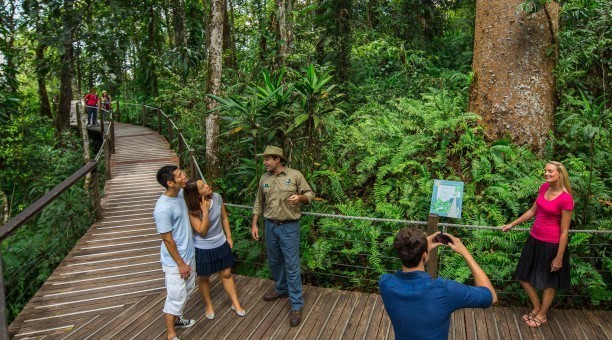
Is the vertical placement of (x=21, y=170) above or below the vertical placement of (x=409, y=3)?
below

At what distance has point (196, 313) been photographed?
171 inches

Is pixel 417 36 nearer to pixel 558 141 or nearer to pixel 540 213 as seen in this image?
pixel 558 141

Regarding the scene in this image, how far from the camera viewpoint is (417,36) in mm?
11094

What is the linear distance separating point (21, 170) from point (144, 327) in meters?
11.7

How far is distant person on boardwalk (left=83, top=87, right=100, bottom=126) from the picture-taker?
51.5 feet

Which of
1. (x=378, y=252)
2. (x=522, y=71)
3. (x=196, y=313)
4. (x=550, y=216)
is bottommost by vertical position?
(x=196, y=313)

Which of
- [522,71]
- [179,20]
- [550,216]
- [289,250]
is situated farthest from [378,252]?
[179,20]

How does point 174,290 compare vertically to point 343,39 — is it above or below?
below

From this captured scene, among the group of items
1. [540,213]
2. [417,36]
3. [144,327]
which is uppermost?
[417,36]

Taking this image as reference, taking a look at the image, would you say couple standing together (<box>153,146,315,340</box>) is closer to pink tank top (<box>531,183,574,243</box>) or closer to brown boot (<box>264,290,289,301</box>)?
brown boot (<box>264,290,289,301</box>)

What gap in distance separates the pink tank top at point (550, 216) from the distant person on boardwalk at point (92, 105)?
1596 cm

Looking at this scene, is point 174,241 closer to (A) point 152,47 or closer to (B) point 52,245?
(B) point 52,245

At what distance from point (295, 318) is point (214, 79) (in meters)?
4.21

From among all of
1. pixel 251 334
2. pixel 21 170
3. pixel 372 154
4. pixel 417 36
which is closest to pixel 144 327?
pixel 251 334
